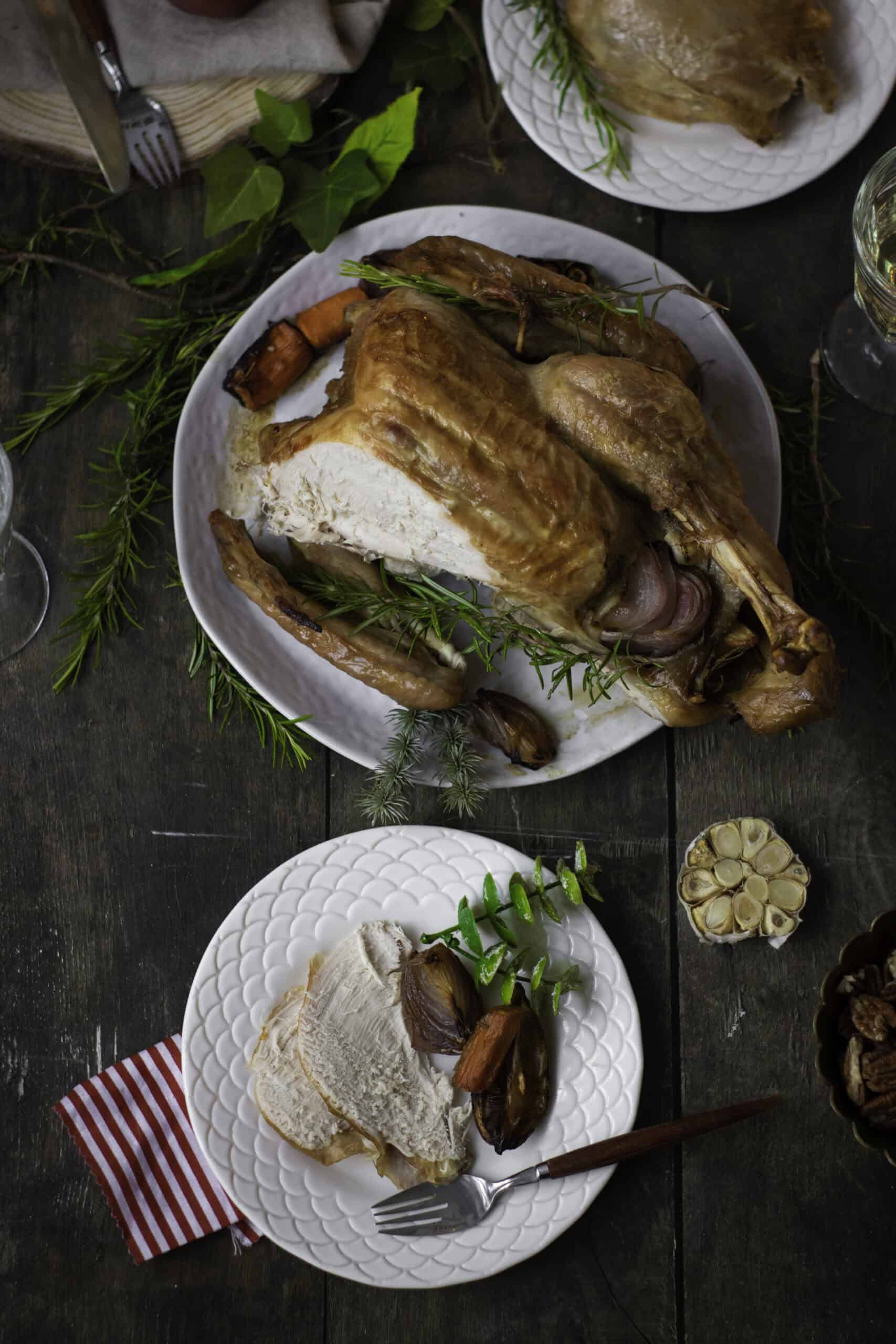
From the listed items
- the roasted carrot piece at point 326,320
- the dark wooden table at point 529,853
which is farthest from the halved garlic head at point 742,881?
the roasted carrot piece at point 326,320

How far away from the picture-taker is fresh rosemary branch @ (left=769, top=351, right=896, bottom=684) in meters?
2.15

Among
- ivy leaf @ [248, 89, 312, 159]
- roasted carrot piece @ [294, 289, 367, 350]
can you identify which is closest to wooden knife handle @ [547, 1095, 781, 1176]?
roasted carrot piece @ [294, 289, 367, 350]

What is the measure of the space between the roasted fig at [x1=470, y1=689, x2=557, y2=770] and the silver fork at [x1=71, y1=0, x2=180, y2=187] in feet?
3.86

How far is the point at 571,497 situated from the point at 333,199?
2.61 feet

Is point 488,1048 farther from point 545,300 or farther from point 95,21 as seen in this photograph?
point 95,21

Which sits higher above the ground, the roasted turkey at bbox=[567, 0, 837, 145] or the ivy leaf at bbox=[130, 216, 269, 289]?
the roasted turkey at bbox=[567, 0, 837, 145]

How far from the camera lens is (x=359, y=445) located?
175cm

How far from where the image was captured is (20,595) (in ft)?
7.23

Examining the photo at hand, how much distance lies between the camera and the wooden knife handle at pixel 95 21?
6.72 feet

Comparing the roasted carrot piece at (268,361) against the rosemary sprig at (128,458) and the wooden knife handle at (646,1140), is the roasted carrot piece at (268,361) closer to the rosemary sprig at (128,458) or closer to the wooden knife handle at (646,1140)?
the rosemary sprig at (128,458)

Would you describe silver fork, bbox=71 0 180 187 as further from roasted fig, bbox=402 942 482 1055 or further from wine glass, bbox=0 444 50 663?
roasted fig, bbox=402 942 482 1055

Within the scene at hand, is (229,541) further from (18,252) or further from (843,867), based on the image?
(843,867)

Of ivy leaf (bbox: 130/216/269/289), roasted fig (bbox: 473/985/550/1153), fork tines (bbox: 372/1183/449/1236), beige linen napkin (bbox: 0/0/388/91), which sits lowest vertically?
fork tines (bbox: 372/1183/449/1236)

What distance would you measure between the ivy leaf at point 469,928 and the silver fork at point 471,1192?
1.29 feet
